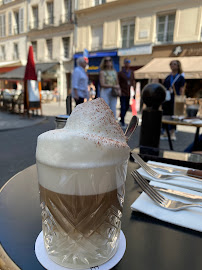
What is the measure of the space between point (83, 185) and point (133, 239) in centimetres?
20

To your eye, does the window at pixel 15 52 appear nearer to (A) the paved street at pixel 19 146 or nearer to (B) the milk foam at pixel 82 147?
(A) the paved street at pixel 19 146

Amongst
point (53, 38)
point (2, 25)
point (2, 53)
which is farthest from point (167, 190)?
point (2, 25)

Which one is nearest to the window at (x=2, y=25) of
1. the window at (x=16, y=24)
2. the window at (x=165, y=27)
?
the window at (x=16, y=24)

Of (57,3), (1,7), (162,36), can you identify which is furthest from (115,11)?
(1,7)

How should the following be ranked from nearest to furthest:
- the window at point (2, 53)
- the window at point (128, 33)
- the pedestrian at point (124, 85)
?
the pedestrian at point (124, 85)
the window at point (128, 33)
the window at point (2, 53)

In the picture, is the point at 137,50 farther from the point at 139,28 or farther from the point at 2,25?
the point at 2,25

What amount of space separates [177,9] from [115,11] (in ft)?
11.7

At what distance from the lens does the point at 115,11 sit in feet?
36.9

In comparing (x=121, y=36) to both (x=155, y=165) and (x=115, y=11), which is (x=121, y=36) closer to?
(x=115, y=11)

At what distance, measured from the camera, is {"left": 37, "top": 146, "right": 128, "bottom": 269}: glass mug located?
375 millimetres

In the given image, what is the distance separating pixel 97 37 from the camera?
12.4 meters

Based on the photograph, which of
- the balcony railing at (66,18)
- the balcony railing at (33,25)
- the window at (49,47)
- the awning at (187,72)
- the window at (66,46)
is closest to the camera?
the awning at (187,72)

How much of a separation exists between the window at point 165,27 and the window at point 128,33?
147 centimetres

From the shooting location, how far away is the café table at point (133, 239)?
403mm
